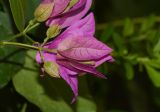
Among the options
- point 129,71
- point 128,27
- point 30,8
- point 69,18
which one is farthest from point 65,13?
point 128,27

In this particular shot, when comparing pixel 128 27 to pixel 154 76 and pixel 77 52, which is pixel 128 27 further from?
pixel 77 52

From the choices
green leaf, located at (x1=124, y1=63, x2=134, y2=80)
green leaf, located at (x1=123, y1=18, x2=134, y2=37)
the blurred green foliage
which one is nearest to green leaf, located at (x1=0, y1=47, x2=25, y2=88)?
the blurred green foliage

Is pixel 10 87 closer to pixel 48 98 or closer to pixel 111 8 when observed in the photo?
pixel 48 98

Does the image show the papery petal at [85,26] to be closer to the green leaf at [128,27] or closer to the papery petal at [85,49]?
the papery petal at [85,49]

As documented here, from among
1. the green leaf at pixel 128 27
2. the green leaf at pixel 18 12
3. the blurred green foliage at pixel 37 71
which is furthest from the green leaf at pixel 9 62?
the green leaf at pixel 128 27

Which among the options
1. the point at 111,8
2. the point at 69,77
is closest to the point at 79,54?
the point at 69,77

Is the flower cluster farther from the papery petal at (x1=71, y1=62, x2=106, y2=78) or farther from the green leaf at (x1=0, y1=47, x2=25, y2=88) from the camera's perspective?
the green leaf at (x1=0, y1=47, x2=25, y2=88)
